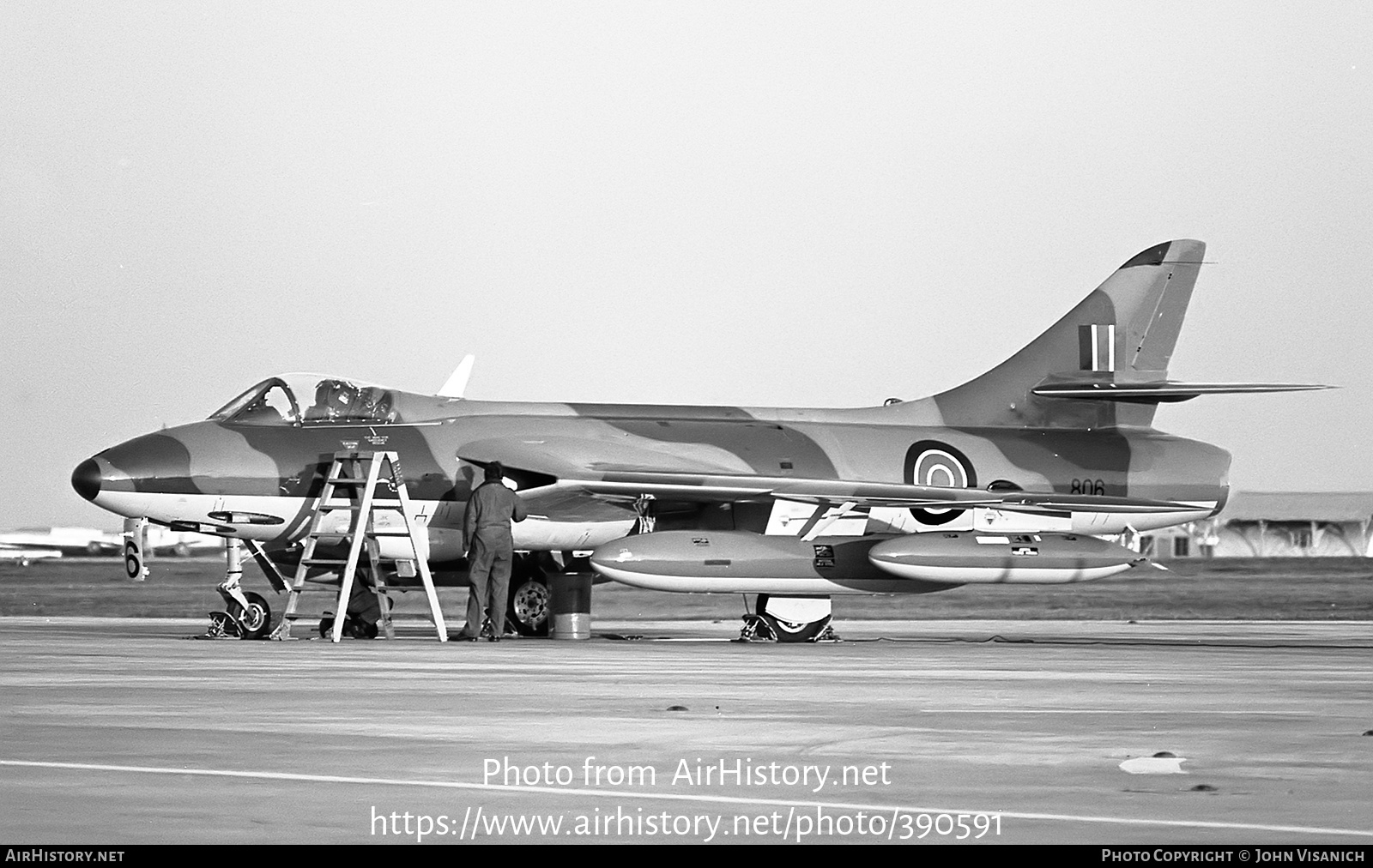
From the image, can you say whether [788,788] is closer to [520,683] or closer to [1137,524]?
[520,683]

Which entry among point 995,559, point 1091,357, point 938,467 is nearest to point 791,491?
point 995,559

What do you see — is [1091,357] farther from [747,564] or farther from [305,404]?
[305,404]

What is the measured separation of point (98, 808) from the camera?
18.7 ft

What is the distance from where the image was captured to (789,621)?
1875 cm

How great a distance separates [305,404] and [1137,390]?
9423 millimetres

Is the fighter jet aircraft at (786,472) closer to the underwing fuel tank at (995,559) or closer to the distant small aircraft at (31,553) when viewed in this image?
the underwing fuel tank at (995,559)

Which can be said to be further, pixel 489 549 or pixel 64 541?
pixel 64 541

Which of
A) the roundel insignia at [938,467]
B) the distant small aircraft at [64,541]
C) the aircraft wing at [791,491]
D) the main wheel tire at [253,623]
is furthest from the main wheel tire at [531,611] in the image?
the distant small aircraft at [64,541]

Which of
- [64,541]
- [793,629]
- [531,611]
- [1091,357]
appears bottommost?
[64,541]

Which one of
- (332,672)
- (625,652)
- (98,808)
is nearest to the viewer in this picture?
(98,808)

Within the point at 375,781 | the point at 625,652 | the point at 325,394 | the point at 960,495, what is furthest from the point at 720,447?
the point at 375,781

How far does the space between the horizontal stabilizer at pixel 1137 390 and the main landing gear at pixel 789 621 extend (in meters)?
5.63

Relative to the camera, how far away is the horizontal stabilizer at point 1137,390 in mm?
22141

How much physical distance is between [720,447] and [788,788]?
49.0ft
